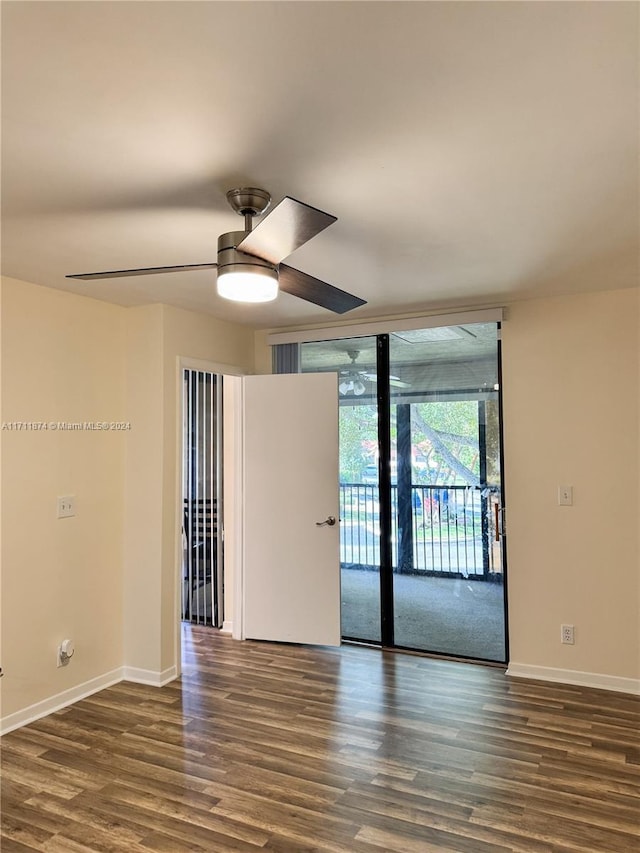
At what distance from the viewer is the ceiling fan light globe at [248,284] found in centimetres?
205

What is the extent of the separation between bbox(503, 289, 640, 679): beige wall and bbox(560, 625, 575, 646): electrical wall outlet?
0.03 meters

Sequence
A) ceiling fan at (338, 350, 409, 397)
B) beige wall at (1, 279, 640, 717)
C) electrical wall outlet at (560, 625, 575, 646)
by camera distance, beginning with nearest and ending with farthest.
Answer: beige wall at (1, 279, 640, 717), electrical wall outlet at (560, 625, 575, 646), ceiling fan at (338, 350, 409, 397)

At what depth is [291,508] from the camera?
446cm

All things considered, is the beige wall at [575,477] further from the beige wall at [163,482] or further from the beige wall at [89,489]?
the beige wall at [89,489]

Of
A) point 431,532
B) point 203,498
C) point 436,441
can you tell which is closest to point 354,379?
point 436,441

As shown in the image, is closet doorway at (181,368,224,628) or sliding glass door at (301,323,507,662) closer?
sliding glass door at (301,323,507,662)

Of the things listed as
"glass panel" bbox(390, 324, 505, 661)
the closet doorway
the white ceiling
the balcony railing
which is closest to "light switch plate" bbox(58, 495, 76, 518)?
the white ceiling

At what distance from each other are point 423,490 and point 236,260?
2.65 metres

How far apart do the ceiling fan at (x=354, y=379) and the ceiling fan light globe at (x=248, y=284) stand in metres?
2.36

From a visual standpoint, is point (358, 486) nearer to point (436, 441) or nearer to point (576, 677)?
point (436, 441)

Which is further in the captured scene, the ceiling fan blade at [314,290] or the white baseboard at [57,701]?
the white baseboard at [57,701]

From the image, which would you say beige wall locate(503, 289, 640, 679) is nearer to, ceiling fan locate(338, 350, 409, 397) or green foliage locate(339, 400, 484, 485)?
green foliage locate(339, 400, 484, 485)

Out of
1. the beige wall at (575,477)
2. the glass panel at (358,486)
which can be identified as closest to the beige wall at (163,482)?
the beige wall at (575,477)

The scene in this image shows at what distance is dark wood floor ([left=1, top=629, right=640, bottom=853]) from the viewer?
2254 millimetres
